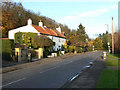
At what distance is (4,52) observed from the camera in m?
24.5

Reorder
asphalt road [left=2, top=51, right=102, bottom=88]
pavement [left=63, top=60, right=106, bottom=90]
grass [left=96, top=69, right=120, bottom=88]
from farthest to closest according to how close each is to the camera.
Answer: asphalt road [left=2, top=51, right=102, bottom=88] < pavement [left=63, top=60, right=106, bottom=90] < grass [left=96, top=69, right=120, bottom=88]

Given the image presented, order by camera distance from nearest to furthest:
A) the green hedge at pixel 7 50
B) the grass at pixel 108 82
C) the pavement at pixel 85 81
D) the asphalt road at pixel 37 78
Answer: the grass at pixel 108 82 < the pavement at pixel 85 81 < the asphalt road at pixel 37 78 < the green hedge at pixel 7 50

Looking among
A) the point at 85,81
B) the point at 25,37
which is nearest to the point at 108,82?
the point at 85,81

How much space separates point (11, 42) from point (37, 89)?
61.3 feet

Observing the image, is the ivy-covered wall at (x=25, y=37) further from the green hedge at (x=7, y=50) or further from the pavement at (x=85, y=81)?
the pavement at (x=85, y=81)

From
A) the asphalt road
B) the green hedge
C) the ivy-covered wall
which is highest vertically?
the ivy-covered wall

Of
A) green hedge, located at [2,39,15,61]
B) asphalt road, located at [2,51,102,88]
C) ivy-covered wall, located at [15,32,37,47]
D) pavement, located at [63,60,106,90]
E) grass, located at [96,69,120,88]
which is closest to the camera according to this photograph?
grass, located at [96,69,120,88]

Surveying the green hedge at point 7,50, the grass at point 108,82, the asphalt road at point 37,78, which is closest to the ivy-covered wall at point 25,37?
the green hedge at point 7,50

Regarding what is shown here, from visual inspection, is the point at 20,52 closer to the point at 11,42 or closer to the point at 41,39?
the point at 11,42

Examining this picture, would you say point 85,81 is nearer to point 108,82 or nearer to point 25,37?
point 108,82

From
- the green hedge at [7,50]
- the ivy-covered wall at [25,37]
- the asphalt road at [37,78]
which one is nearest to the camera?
the asphalt road at [37,78]

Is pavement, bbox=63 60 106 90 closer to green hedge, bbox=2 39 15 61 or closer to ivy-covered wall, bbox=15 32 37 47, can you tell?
green hedge, bbox=2 39 15 61

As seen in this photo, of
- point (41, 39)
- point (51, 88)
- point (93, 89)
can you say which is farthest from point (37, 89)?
point (41, 39)

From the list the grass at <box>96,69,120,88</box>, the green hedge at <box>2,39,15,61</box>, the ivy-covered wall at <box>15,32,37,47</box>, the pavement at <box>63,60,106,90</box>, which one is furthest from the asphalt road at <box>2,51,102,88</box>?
the ivy-covered wall at <box>15,32,37,47</box>
